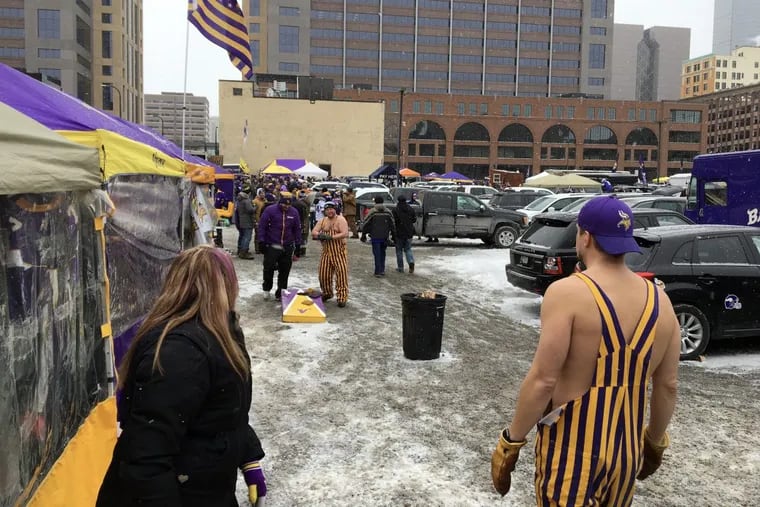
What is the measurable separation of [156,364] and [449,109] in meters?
98.7

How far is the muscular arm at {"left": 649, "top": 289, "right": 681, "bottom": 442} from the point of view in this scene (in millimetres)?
2566

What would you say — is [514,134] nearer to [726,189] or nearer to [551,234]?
[726,189]

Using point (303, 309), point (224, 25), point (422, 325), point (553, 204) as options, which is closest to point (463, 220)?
point (553, 204)

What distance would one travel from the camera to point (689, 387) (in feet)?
21.8

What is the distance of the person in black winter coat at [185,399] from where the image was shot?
6.54 ft

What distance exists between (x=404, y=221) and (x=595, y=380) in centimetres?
1199

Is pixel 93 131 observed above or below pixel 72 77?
below

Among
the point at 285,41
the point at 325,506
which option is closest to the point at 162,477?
the point at 325,506

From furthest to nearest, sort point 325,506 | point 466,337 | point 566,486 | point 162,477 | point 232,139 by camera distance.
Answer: point 232,139, point 466,337, point 325,506, point 566,486, point 162,477

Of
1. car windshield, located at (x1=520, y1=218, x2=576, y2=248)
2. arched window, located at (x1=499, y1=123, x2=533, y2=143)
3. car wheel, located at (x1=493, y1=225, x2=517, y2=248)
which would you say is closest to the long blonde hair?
car windshield, located at (x1=520, y1=218, x2=576, y2=248)

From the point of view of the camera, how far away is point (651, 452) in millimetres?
2809

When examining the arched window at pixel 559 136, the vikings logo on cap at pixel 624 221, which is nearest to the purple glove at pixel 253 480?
the vikings logo on cap at pixel 624 221

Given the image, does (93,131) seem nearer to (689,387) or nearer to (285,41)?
(689,387)

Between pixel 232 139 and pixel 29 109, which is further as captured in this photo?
pixel 232 139
